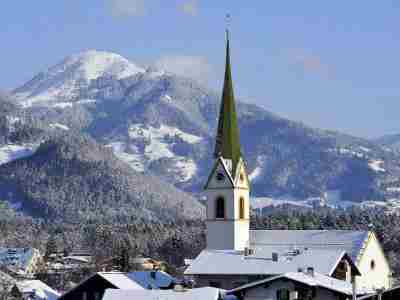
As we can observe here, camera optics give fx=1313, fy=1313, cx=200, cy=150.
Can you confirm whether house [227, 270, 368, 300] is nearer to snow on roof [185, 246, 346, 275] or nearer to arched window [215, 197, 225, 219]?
snow on roof [185, 246, 346, 275]

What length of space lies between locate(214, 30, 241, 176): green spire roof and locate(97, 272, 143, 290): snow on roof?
945 inches

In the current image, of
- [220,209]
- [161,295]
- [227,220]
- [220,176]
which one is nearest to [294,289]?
[161,295]

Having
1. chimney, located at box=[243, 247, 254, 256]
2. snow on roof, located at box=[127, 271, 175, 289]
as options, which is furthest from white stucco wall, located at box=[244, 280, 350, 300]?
chimney, located at box=[243, 247, 254, 256]

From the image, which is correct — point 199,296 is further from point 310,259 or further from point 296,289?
point 310,259

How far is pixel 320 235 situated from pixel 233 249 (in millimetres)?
9154

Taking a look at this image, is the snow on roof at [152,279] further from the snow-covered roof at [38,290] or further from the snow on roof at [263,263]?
the snow-covered roof at [38,290]

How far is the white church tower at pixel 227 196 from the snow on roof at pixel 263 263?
11.9m

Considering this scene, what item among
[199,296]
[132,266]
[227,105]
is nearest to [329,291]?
[199,296]

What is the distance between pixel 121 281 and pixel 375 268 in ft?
102

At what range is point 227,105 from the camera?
11069 cm

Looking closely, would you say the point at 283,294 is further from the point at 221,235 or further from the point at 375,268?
the point at 375,268

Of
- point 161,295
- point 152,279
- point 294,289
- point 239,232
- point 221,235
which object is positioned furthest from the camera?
point 221,235

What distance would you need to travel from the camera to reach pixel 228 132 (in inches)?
4281

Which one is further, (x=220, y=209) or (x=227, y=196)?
(x=220, y=209)
